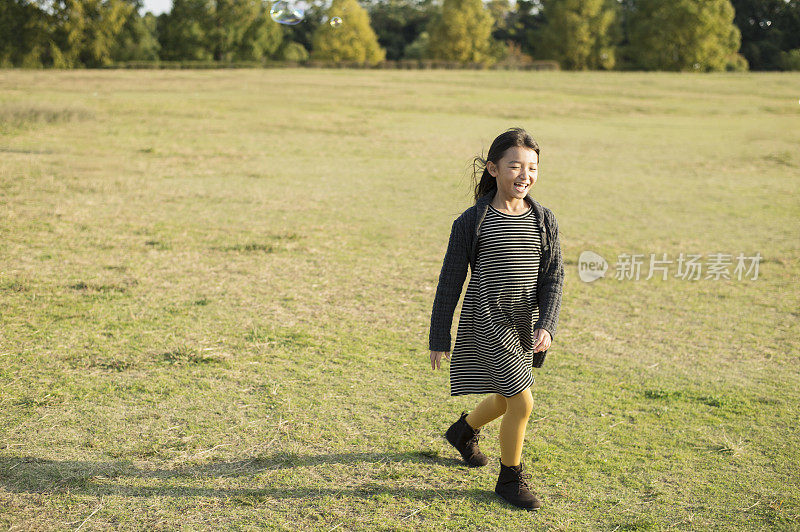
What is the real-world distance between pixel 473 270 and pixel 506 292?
0.17 meters

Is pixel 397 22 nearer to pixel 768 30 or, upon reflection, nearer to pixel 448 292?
pixel 768 30

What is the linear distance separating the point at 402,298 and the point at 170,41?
49270 millimetres

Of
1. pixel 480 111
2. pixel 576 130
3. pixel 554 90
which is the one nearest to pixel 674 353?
pixel 576 130

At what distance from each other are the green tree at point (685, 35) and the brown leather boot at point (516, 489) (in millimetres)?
42722

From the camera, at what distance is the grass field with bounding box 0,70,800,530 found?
3242 mm

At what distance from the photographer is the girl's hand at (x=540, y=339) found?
3117mm

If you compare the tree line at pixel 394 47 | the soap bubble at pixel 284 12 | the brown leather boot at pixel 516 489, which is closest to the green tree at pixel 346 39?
the tree line at pixel 394 47

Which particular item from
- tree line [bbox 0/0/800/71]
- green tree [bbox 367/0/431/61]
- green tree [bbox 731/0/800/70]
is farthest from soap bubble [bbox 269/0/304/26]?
green tree [bbox 367/0/431/61]

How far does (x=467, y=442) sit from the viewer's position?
3486 mm

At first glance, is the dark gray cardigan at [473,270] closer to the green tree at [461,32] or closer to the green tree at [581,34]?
the green tree at [581,34]

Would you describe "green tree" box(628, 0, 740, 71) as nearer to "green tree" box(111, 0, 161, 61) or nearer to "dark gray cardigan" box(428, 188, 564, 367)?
"green tree" box(111, 0, 161, 61)

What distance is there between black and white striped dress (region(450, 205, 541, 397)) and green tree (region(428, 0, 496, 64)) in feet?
167

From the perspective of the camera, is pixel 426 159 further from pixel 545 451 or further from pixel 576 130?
pixel 545 451

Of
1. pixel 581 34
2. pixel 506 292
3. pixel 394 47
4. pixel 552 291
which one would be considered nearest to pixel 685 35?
pixel 581 34
